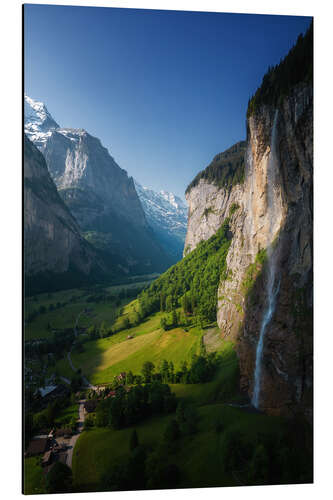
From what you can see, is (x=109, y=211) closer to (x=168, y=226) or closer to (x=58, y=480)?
(x=168, y=226)

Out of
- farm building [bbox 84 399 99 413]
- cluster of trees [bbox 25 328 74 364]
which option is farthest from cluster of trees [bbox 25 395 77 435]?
cluster of trees [bbox 25 328 74 364]

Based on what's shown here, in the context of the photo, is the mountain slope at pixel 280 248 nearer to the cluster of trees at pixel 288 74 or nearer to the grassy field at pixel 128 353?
the cluster of trees at pixel 288 74

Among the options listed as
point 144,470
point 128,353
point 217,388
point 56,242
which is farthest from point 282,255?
point 56,242

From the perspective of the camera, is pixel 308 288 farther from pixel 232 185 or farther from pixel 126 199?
pixel 126 199

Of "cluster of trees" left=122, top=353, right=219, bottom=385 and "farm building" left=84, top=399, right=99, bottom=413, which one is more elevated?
"cluster of trees" left=122, top=353, right=219, bottom=385

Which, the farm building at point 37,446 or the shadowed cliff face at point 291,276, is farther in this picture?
the shadowed cliff face at point 291,276

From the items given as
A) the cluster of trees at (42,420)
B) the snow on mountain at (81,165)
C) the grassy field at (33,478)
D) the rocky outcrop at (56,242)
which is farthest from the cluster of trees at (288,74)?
the rocky outcrop at (56,242)

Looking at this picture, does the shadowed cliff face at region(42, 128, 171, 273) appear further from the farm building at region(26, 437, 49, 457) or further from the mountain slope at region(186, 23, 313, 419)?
the farm building at region(26, 437, 49, 457)
